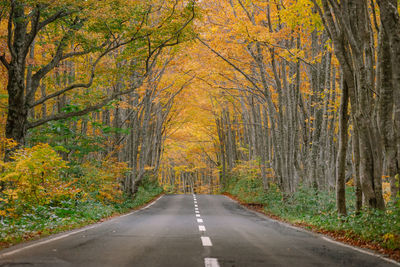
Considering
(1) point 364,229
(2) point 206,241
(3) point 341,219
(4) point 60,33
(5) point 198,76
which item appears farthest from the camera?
(5) point 198,76

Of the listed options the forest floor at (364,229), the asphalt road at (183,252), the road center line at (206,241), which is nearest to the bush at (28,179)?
the asphalt road at (183,252)

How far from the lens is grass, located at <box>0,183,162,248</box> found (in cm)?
794

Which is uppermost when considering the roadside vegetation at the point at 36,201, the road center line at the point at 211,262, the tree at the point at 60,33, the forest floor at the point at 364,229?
→ the tree at the point at 60,33

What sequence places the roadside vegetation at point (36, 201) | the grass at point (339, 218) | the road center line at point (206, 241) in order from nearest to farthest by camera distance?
1. the road center line at point (206, 241)
2. the grass at point (339, 218)
3. the roadside vegetation at point (36, 201)

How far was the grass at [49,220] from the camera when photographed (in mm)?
7941

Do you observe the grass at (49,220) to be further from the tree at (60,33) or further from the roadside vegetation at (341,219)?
the roadside vegetation at (341,219)

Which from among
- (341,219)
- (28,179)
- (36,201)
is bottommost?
(341,219)

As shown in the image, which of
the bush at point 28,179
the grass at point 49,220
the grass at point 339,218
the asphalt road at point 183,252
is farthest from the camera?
the bush at point 28,179

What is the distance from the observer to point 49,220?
10.2 metres

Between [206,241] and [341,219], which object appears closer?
[206,241]

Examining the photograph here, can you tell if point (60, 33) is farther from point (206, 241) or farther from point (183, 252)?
point (183, 252)

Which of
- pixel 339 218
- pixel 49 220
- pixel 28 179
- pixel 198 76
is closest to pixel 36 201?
pixel 49 220

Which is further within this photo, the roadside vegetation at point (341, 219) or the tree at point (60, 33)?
the tree at point (60, 33)

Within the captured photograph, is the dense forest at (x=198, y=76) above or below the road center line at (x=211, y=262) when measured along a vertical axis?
above
